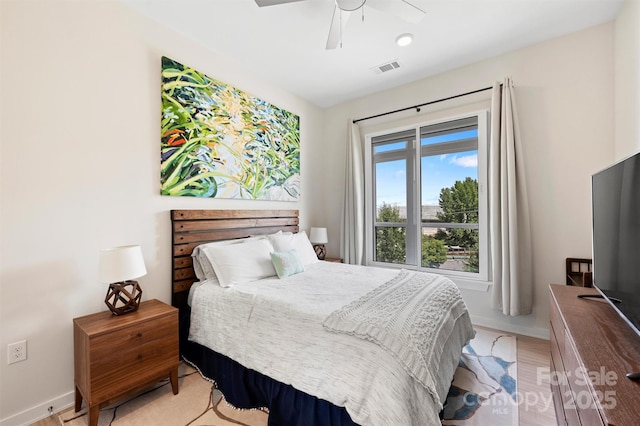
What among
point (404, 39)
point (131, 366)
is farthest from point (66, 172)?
point (404, 39)

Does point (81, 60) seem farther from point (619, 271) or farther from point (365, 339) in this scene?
point (619, 271)

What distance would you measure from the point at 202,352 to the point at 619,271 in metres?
2.59

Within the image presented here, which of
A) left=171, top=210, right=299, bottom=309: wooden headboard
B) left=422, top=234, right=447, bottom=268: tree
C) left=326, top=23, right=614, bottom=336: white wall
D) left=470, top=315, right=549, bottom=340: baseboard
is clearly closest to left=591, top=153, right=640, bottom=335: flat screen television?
left=326, top=23, right=614, bottom=336: white wall

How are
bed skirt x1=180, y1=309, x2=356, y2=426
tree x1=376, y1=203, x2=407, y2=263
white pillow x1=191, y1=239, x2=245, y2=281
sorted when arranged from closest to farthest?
bed skirt x1=180, y1=309, x2=356, y2=426 < white pillow x1=191, y1=239, x2=245, y2=281 < tree x1=376, y1=203, x2=407, y2=263

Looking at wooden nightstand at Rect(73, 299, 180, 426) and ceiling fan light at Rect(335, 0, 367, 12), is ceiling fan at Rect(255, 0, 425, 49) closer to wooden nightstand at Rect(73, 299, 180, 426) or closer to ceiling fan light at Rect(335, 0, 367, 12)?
ceiling fan light at Rect(335, 0, 367, 12)

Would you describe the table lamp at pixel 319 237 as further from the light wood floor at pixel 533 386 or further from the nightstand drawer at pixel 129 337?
the light wood floor at pixel 533 386

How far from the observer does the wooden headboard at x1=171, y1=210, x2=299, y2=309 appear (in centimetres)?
242

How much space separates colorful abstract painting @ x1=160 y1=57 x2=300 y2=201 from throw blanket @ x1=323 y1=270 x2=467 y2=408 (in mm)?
1822

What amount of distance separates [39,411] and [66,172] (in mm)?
1527

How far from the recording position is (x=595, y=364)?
3.13 ft

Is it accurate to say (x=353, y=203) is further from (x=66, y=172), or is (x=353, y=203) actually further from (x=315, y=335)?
(x=66, y=172)

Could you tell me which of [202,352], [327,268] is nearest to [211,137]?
[327,268]

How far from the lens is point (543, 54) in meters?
2.72

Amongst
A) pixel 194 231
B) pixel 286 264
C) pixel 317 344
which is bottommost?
pixel 317 344
